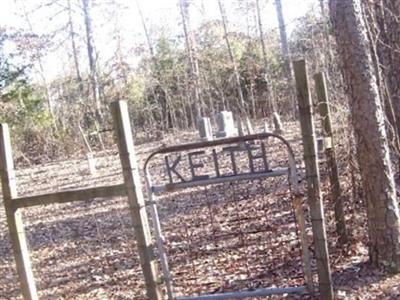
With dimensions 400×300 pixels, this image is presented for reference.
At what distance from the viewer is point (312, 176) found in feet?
14.0

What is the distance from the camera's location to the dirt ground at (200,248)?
5316mm

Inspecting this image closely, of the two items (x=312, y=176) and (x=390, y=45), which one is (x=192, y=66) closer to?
(x=390, y=45)

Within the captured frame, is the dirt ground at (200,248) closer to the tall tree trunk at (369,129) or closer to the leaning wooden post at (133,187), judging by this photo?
the tall tree trunk at (369,129)

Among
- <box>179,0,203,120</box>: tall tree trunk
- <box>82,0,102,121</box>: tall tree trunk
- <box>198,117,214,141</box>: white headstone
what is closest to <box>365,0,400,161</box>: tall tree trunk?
<box>198,117,214,141</box>: white headstone

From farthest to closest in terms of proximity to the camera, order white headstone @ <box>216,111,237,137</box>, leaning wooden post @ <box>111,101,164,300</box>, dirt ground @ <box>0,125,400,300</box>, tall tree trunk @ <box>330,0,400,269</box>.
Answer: white headstone @ <box>216,111,237,137</box> → dirt ground @ <box>0,125,400,300</box> → tall tree trunk @ <box>330,0,400,269</box> → leaning wooden post @ <box>111,101,164,300</box>

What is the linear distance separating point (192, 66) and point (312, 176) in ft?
82.5

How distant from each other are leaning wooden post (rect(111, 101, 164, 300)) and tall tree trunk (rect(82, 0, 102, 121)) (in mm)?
24671

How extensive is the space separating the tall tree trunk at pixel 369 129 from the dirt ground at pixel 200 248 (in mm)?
386

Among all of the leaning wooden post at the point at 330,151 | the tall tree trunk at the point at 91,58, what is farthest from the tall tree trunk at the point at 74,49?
the leaning wooden post at the point at 330,151

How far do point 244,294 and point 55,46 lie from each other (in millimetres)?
29549

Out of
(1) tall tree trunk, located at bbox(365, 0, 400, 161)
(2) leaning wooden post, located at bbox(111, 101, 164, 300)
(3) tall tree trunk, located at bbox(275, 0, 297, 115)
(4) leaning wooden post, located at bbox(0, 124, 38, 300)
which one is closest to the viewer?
(2) leaning wooden post, located at bbox(111, 101, 164, 300)

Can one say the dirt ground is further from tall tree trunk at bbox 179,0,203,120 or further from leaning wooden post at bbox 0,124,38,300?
tall tree trunk at bbox 179,0,203,120

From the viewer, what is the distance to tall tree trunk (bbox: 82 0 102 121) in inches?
1131

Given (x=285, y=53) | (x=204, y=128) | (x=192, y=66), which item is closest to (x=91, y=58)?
(x=192, y=66)
